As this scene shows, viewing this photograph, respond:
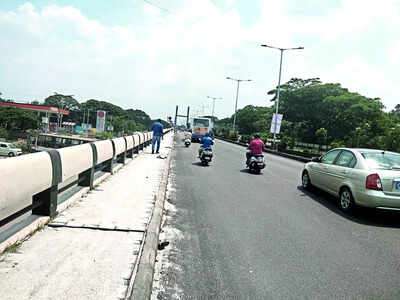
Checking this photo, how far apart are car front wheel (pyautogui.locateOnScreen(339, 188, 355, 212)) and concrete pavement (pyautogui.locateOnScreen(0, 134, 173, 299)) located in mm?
3928

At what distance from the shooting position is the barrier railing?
3.58 metres

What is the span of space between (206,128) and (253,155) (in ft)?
86.0

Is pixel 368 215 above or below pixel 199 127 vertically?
below

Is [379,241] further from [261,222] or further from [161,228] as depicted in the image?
[161,228]

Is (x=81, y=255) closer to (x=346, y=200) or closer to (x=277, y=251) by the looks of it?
Answer: (x=277, y=251)

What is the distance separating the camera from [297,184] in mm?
11094

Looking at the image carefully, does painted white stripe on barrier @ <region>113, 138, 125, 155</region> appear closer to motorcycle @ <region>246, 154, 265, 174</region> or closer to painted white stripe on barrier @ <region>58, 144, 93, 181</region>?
painted white stripe on barrier @ <region>58, 144, 93, 181</region>

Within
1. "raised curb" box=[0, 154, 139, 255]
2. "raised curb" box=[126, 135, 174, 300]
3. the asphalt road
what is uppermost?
"raised curb" box=[0, 154, 139, 255]

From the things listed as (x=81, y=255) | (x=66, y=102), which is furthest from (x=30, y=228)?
(x=66, y=102)

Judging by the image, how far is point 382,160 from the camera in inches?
281

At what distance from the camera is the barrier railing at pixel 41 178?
358 cm

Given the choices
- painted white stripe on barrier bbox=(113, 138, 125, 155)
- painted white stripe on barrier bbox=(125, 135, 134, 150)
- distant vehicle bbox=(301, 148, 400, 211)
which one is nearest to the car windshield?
distant vehicle bbox=(301, 148, 400, 211)

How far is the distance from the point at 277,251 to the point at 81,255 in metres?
2.43

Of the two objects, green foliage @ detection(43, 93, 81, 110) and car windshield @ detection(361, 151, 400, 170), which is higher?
green foliage @ detection(43, 93, 81, 110)
